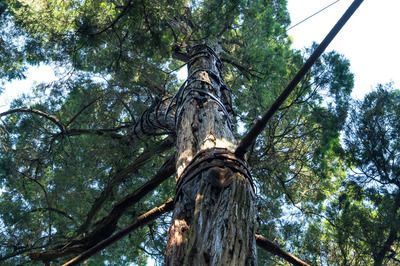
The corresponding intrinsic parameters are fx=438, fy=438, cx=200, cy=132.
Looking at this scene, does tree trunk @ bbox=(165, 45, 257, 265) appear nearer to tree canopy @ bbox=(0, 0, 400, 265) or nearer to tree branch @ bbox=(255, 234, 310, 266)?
tree branch @ bbox=(255, 234, 310, 266)

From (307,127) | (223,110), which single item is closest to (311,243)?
(307,127)

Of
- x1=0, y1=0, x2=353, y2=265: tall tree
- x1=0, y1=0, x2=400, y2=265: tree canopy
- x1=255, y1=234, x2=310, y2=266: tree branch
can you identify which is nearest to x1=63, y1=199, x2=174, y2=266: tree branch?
x1=255, y1=234, x2=310, y2=266: tree branch

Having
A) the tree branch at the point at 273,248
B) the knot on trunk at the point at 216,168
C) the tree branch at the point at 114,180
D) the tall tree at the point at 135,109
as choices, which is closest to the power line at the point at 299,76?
the knot on trunk at the point at 216,168

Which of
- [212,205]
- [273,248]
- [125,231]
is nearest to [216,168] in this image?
[212,205]

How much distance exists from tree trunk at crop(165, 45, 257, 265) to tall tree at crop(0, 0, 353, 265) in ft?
3.17

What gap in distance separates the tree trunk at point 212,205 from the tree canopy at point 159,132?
1.58 metres

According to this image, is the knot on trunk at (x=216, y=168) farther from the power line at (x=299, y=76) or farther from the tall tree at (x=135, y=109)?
the tall tree at (x=135, y=109)

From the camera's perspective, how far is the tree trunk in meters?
1.88

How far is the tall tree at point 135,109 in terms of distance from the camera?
5277 mm

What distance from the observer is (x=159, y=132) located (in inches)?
225

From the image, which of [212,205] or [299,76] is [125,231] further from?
[299,76]

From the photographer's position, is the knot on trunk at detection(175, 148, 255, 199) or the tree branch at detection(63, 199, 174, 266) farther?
the tree branch at detection(63, 199, 174, 266)

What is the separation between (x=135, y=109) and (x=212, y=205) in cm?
522

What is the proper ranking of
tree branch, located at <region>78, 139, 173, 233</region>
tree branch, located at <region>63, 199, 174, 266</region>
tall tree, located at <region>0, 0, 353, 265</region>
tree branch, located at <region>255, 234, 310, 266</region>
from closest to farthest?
1. tree branch, located at <region>255, 234, 310, 266</region>
2. tree branch, located at <region>63, 199, 174, 266</region>
3. tree branch, located at <region>78, 139, 173, 233</region>
4. tall tree, located at <region>0, 0, 353, 265</region>
